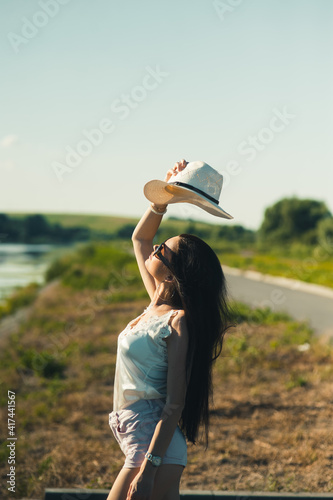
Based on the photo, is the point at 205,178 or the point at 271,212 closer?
the point at 205,178

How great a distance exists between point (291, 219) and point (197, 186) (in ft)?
181

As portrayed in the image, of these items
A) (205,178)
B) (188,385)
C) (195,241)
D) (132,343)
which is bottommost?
(188,385)

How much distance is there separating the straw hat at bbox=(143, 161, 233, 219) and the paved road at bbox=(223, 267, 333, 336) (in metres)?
7.35

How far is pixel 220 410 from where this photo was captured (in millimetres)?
5980

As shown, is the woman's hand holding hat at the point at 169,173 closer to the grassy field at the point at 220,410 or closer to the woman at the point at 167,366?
the woman at the point at 167,366

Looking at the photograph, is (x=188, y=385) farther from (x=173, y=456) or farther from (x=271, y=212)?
(x=271, y=212)

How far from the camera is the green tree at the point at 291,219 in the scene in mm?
52734

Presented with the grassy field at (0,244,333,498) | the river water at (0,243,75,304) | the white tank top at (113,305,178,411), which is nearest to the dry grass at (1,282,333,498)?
the grassy field at (0,244,333,498)

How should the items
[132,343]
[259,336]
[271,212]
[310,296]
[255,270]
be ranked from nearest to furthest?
[132,343] < [259,336] < [310,296] < [255,270] < [271,212]

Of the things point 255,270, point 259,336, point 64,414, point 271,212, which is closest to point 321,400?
point 64,414

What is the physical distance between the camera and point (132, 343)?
2.27 metres

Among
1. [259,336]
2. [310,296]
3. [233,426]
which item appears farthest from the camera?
[310,296]

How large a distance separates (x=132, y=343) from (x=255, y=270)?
28172mm

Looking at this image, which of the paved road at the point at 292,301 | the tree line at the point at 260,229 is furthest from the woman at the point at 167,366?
the tree line at the point at 260,229
